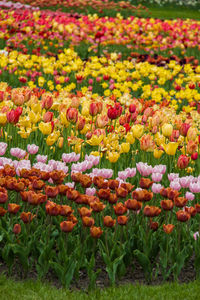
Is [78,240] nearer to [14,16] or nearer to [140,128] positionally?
[140,128]

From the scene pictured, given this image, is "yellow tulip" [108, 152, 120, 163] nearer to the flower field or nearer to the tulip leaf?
the flower field

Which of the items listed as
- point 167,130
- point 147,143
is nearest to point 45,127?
point 147,143

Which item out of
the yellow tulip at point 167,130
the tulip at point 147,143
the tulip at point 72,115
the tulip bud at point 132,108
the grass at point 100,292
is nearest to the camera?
the grass at point 100,292

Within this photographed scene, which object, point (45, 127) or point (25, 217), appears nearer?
point (25, 217)

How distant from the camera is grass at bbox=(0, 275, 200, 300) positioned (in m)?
3.40

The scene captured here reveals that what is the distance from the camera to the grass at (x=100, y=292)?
3.40 meters

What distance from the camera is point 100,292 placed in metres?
3.51

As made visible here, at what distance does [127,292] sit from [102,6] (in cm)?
1950

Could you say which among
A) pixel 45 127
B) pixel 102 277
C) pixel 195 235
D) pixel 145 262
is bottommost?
pixel 102 277

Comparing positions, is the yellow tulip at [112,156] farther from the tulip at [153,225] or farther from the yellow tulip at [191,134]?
the tulip at [153,225]

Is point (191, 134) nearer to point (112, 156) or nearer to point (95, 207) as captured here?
point (112, 156)

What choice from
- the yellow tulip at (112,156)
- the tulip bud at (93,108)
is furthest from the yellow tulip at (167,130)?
the tulip bud at (93,108)

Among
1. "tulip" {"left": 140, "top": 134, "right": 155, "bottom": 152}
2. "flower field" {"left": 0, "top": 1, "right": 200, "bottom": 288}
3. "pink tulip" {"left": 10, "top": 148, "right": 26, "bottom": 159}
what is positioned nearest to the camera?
"flower field" {"left": 0, "top": 1, "right": 200, "bottom": 288}

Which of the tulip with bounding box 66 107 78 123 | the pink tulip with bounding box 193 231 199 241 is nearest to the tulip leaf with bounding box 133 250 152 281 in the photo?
the pink tulip with bounding box 193 231 199 241
